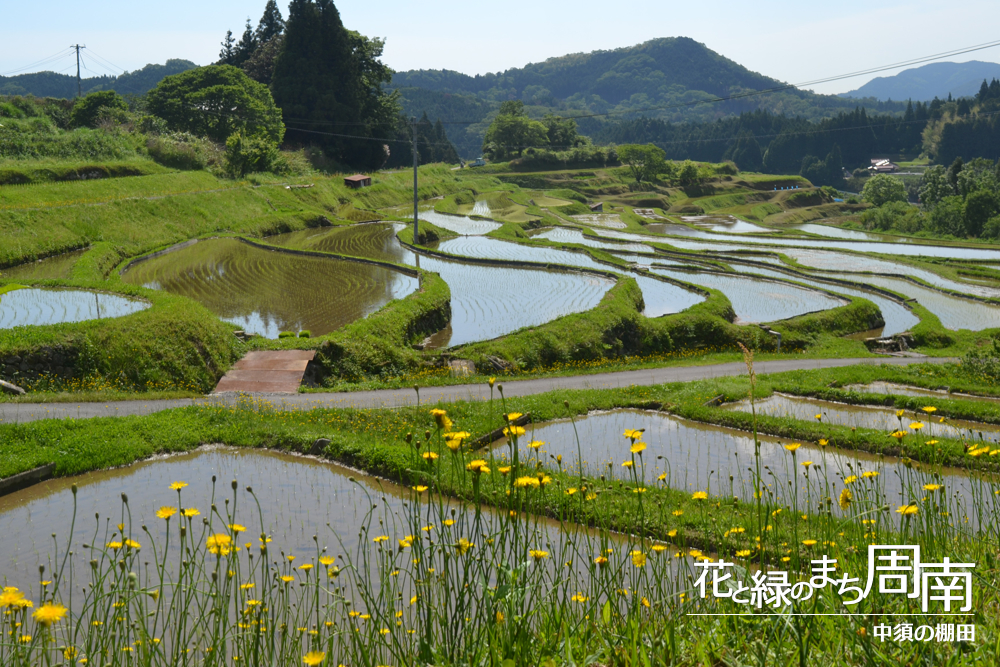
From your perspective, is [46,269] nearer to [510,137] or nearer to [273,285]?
[273,285]

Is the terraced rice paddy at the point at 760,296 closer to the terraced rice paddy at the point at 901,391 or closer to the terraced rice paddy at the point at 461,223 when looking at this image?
the terraced rice paddy at the point at 901,391

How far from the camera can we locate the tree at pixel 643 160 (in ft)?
294

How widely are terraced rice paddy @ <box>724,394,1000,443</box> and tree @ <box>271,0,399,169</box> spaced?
58601 millimetres

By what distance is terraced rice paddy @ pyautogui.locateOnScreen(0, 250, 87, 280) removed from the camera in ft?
76.7

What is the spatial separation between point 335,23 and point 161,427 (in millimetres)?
64372

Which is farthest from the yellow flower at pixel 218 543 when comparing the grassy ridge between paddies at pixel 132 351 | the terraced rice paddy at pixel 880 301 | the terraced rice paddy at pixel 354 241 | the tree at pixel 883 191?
the tree at pixel 883 191

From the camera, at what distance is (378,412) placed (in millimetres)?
12578

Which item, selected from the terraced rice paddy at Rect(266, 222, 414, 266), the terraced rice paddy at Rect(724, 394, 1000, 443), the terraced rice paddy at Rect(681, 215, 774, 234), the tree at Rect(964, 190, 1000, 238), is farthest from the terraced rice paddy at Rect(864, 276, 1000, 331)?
the tree at Rect(964, 190, 1000, 238)

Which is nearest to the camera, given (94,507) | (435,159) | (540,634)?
(540,634)

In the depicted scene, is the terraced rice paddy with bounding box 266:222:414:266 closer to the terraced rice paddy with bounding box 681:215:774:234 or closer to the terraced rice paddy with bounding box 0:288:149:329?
the terraced rice paddy with bounding box 0:288:149:329

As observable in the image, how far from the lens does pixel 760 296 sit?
97.7 feet

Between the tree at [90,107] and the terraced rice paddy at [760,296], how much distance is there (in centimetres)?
4207

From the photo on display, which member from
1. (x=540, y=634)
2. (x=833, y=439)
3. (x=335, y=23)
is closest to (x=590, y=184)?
(x=335, y=23)

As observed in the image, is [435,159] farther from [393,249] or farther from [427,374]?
[427,374]
